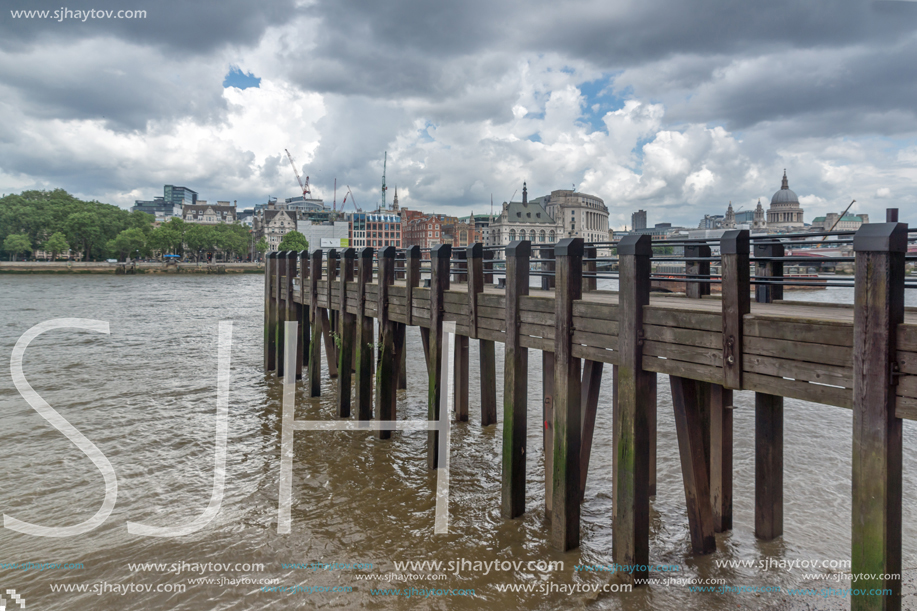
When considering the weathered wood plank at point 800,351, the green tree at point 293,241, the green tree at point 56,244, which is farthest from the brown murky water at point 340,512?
the green tree at point 293,241

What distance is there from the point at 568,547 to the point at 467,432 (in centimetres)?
502

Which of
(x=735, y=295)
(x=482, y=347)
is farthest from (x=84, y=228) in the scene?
(x=735, y=295)

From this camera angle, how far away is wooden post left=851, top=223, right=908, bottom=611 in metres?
3.81

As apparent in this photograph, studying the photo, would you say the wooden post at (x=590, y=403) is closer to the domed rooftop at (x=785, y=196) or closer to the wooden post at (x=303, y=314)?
the wooden post at (x=303, y=314)

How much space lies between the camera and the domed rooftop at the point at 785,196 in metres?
158

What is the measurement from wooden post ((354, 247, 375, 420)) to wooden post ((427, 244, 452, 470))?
7.81 ft

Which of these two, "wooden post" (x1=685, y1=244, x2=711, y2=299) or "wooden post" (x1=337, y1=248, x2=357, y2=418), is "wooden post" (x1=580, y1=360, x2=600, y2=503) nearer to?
"wooden post" (x1=685, y1=244, x2=711, y2=299)

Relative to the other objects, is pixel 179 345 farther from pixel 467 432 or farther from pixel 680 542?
pixel 680 542

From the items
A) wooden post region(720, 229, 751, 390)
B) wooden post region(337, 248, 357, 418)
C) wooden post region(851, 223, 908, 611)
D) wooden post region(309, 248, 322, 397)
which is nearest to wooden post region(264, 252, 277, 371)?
wooden post region(309, 248, 322, 397)

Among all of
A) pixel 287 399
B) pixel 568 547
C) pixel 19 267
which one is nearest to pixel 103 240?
pixel 19 267

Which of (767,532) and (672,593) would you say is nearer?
(672,593)

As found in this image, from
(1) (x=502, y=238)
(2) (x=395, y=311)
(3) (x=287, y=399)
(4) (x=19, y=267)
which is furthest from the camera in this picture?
(1) (x=502, y=238)

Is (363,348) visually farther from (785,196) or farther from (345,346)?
(785,196)

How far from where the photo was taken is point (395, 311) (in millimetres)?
10484
